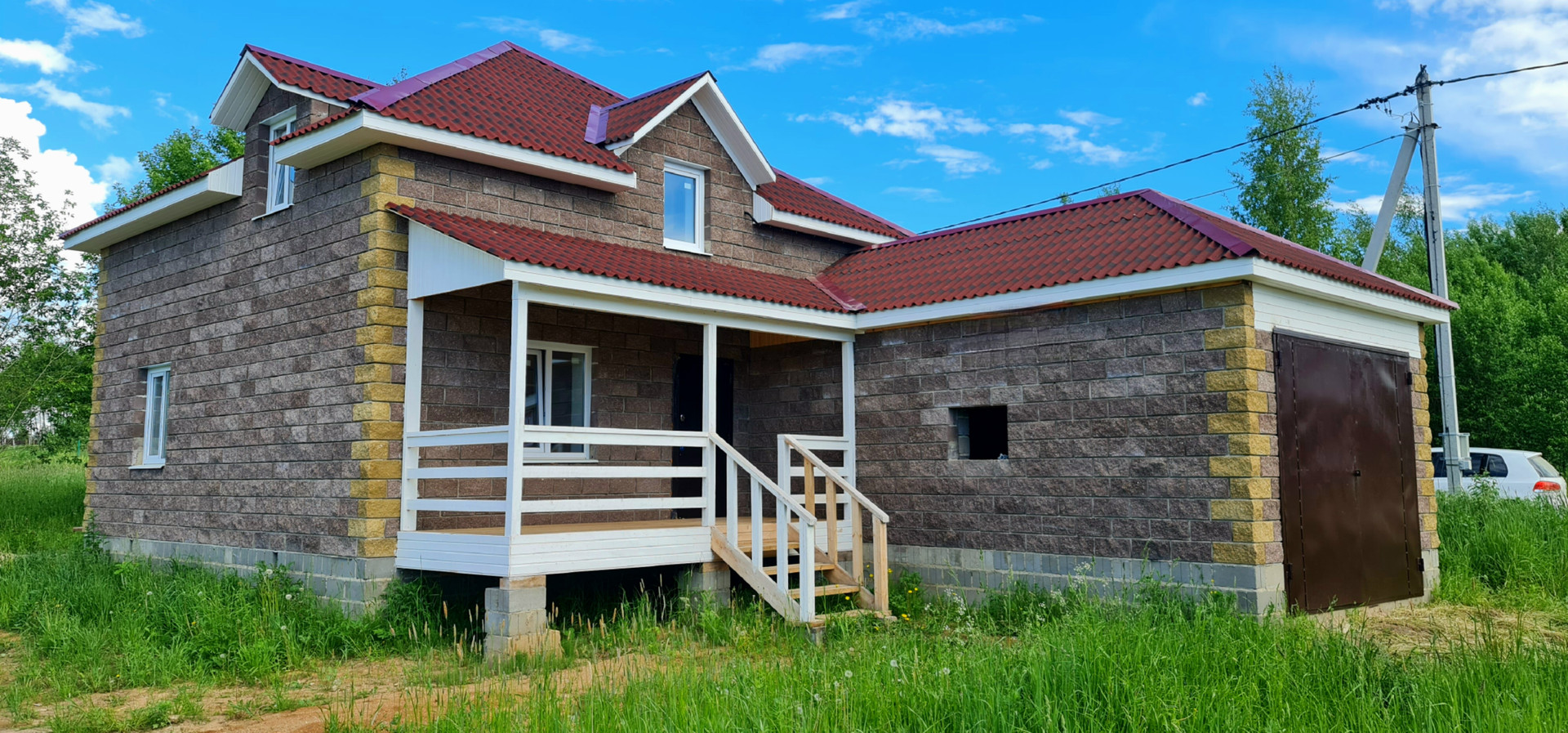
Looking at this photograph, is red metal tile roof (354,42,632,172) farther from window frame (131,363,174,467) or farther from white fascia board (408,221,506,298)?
window frame (131,363,174,467)

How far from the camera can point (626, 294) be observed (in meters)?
9.72

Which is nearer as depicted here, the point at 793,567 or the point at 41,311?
the point at 793,567

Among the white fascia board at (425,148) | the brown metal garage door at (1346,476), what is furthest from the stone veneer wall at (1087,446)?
the white fascia board at (425,148)

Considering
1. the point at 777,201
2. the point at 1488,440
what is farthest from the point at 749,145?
the point at 1488,440

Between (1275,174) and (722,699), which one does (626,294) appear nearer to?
(722,699)

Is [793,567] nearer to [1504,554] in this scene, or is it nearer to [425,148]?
[425,148]

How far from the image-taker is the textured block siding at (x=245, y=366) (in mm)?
10406

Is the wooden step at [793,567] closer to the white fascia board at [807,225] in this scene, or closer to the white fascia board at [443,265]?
the white fascia board at [443,265]

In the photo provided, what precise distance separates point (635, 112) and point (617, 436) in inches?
186

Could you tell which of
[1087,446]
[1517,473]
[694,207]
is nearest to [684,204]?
[694,207]

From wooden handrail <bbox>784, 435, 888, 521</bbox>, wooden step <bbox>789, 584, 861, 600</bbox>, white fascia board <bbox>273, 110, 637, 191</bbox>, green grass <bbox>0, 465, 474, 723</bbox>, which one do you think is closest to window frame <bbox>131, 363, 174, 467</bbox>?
green grass <bbox>0, 465, 474, 723</bbox>

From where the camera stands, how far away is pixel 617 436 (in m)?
9.63

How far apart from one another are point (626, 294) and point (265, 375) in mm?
4402

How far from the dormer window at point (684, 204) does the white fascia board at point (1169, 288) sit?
7.99 ft
